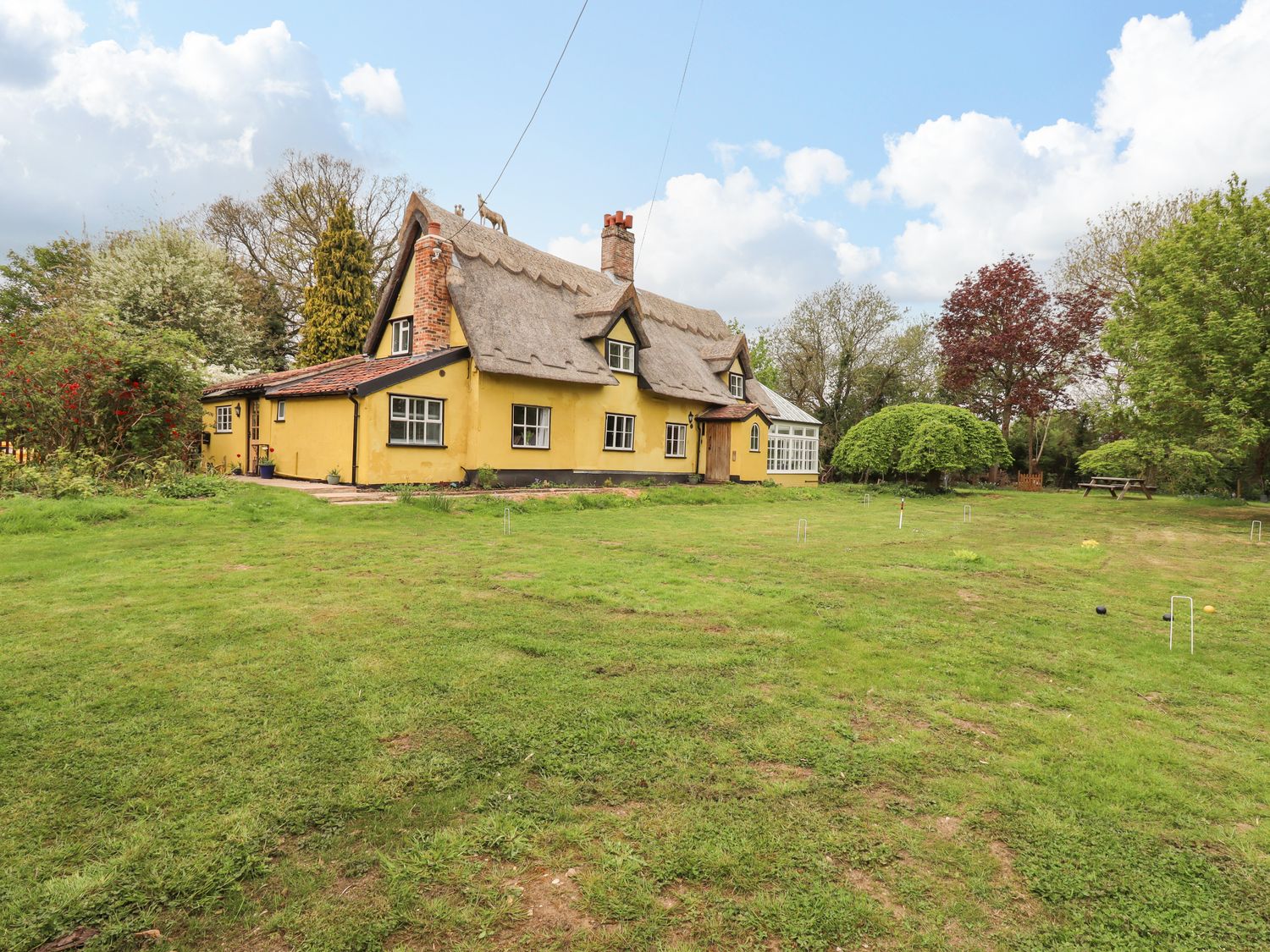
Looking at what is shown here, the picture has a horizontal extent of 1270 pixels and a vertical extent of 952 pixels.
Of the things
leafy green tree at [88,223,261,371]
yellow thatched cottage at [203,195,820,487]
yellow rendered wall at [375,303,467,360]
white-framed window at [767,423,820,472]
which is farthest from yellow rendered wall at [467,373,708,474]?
leafy green tree at [88,223,261,371]

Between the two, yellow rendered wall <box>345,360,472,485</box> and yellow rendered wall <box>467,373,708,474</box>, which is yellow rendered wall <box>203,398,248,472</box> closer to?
yellow rendered wall <box>345,360,472,485</box>

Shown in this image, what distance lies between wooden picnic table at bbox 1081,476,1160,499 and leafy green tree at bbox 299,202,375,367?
115 feet

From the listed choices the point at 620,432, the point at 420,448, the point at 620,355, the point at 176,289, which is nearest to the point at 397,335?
the point at 420,448

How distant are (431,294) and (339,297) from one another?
14718 mm

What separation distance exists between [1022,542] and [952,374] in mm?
24719

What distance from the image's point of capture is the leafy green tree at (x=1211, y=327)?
667 inches

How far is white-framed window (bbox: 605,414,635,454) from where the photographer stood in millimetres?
22703

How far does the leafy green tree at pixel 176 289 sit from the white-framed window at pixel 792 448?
79.5ft

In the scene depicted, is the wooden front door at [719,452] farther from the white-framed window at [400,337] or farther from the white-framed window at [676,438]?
the white-framed window at [400,337]

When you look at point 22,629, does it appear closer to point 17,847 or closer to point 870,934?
point 17,847

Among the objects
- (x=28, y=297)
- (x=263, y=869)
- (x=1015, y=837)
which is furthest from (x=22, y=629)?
(x=28, y=297)

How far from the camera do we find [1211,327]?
17.3 meters

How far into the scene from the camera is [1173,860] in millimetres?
2713

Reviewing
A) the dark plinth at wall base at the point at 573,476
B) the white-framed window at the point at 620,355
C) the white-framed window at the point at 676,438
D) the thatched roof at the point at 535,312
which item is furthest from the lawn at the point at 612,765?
the white-framed window at the point at 676,438
